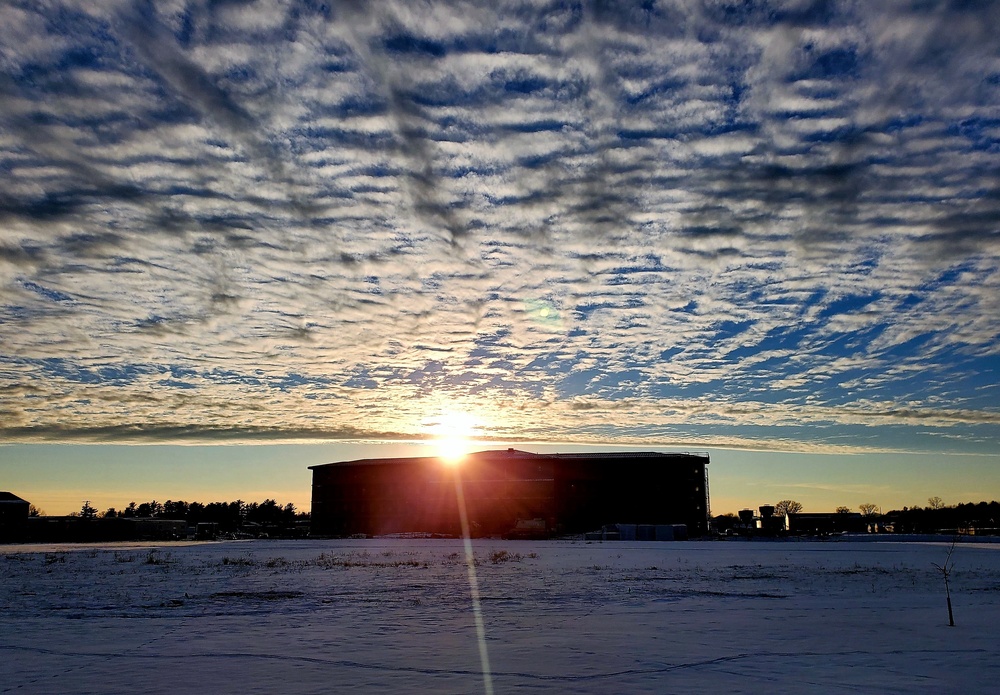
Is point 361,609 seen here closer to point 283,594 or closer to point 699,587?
point 283,594

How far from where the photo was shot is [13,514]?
115m

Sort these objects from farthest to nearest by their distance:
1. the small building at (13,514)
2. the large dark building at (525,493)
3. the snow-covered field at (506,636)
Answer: the small building at (13,514)
the large dark building at (525,493)
the snow-covered field at (506,636)

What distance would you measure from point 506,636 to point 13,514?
417ft

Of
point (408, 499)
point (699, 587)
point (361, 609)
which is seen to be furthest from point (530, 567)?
point (408, 499)

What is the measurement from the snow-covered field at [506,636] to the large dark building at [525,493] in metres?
76.5

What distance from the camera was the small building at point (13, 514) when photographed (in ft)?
348

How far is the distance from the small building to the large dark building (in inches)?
1676

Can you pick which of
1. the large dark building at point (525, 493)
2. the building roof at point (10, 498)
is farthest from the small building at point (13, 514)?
the large dark building at point (525, 493)

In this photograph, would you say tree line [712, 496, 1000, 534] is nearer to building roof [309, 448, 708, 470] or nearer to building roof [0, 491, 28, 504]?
building roof [309, 448, 708, 470]

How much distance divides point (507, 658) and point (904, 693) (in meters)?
4.80

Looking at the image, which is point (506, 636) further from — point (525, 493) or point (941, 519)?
point (941, 519)

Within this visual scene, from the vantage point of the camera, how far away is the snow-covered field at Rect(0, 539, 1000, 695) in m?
8.94

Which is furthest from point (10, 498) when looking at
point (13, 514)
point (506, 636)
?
point (506, 636)

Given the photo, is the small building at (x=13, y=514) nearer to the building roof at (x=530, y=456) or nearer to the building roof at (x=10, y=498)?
the building roof at (x=10, y=498)
